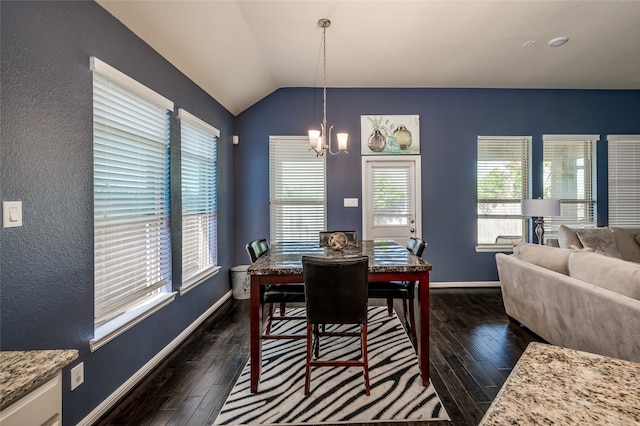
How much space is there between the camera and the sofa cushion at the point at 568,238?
3.66m

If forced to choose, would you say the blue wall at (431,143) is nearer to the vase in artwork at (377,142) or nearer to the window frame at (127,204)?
the vase in artwork at (377,142)

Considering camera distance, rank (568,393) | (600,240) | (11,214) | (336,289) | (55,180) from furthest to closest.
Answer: (600,240) → (336,289) → (55,180) → (11,214) → (568,393)

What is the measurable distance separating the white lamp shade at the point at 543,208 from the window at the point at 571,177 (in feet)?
2.74

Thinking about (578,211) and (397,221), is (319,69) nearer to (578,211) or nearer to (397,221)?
(397,221)

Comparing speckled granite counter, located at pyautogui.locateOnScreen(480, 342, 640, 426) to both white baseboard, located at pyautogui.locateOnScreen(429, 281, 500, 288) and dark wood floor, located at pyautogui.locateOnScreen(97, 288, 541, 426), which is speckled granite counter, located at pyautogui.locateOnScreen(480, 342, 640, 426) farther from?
white baseboard, located at pyautogui.locateOnScreen(429, 281, 500, 288)

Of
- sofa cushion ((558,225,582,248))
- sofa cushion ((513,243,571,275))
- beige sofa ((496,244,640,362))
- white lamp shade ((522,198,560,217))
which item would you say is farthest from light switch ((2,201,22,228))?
sofa cushion ((558,225,582,248))

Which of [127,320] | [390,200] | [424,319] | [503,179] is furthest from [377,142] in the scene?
[127,320]

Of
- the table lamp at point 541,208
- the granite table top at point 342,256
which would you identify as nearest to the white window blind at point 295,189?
the granite table top at point 342,256

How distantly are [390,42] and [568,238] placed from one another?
3.30 metres

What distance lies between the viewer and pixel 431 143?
444 centimetres

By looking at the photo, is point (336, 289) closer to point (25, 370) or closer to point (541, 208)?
point (25, 370)

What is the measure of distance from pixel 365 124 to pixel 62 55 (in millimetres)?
3582

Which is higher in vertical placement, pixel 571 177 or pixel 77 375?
pixel 571 177

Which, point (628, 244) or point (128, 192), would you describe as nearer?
point (128, 192)
